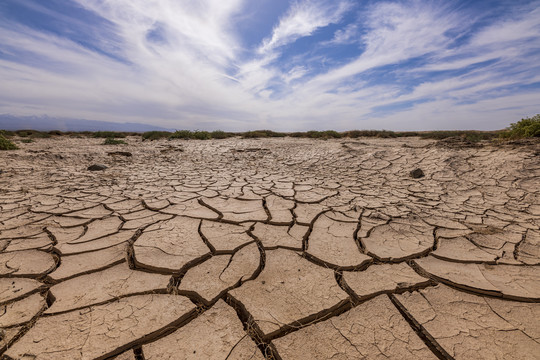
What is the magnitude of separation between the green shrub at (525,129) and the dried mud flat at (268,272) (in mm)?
2461

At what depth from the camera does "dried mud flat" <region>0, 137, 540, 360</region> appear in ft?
3.15

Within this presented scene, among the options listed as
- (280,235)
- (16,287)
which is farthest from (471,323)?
(16,287)

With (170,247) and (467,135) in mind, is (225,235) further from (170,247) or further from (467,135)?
(467,135)

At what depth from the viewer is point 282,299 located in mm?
1181

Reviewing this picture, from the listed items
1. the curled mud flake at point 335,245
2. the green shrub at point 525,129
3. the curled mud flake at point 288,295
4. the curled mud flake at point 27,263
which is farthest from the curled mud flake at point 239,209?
the green shrub at point 525,129

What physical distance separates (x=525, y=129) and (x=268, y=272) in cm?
653

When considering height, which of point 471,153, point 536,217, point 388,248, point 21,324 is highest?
point 471,153

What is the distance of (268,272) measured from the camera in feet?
4.58

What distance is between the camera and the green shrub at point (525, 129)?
15.1 feet

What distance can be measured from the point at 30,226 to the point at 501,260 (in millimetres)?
3650

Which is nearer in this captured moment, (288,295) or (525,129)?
(288,295)

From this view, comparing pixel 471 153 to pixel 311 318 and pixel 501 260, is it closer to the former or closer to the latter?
pixel 501 260

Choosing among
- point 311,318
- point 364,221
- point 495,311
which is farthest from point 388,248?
point 311,318

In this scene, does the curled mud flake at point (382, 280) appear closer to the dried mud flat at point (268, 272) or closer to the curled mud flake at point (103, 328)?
the dried mud flat at point (268, 272)
